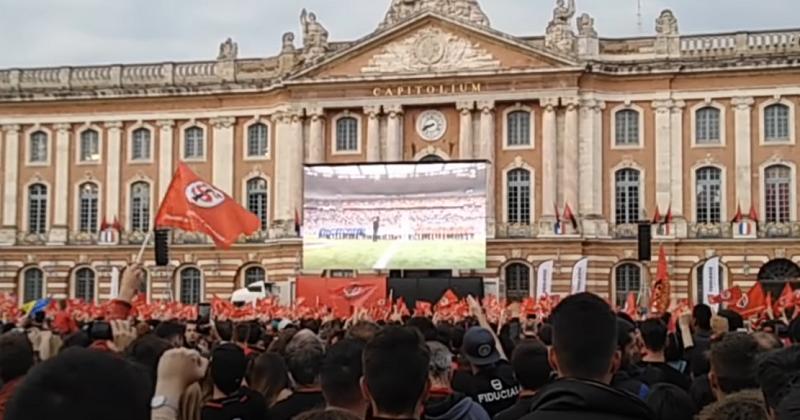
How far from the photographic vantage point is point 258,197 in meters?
49.9

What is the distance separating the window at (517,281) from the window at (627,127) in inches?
254

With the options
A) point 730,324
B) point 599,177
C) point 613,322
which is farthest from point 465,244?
point 613,322

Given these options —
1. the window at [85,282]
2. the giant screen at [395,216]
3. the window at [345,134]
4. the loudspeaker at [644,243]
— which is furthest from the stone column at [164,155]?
the loudspeaker at [644,243]

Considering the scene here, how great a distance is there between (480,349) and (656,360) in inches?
52.8

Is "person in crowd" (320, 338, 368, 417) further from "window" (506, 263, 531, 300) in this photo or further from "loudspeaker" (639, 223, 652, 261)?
"window" (506, 263, 531, 300)

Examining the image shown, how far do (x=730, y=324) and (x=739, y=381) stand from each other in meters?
5.37

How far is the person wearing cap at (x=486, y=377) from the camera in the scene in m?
8.15

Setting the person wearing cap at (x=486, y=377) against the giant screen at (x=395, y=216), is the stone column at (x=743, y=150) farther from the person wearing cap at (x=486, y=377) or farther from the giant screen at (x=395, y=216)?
the person wearing cap at (x=486, y=377)

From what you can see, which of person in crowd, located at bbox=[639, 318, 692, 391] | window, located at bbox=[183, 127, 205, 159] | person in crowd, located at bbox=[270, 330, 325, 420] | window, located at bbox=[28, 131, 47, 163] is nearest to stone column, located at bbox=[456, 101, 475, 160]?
window, located at bbox=[183, 127, 205, 159]

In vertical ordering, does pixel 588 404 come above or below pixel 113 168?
below

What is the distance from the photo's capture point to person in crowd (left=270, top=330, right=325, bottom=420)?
276 inches

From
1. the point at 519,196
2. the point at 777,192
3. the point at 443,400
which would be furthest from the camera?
the point at 519,196

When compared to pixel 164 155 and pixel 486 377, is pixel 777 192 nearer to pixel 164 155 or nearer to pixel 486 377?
pixel 164 155

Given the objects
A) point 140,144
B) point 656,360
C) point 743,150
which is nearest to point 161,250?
point 140,144
